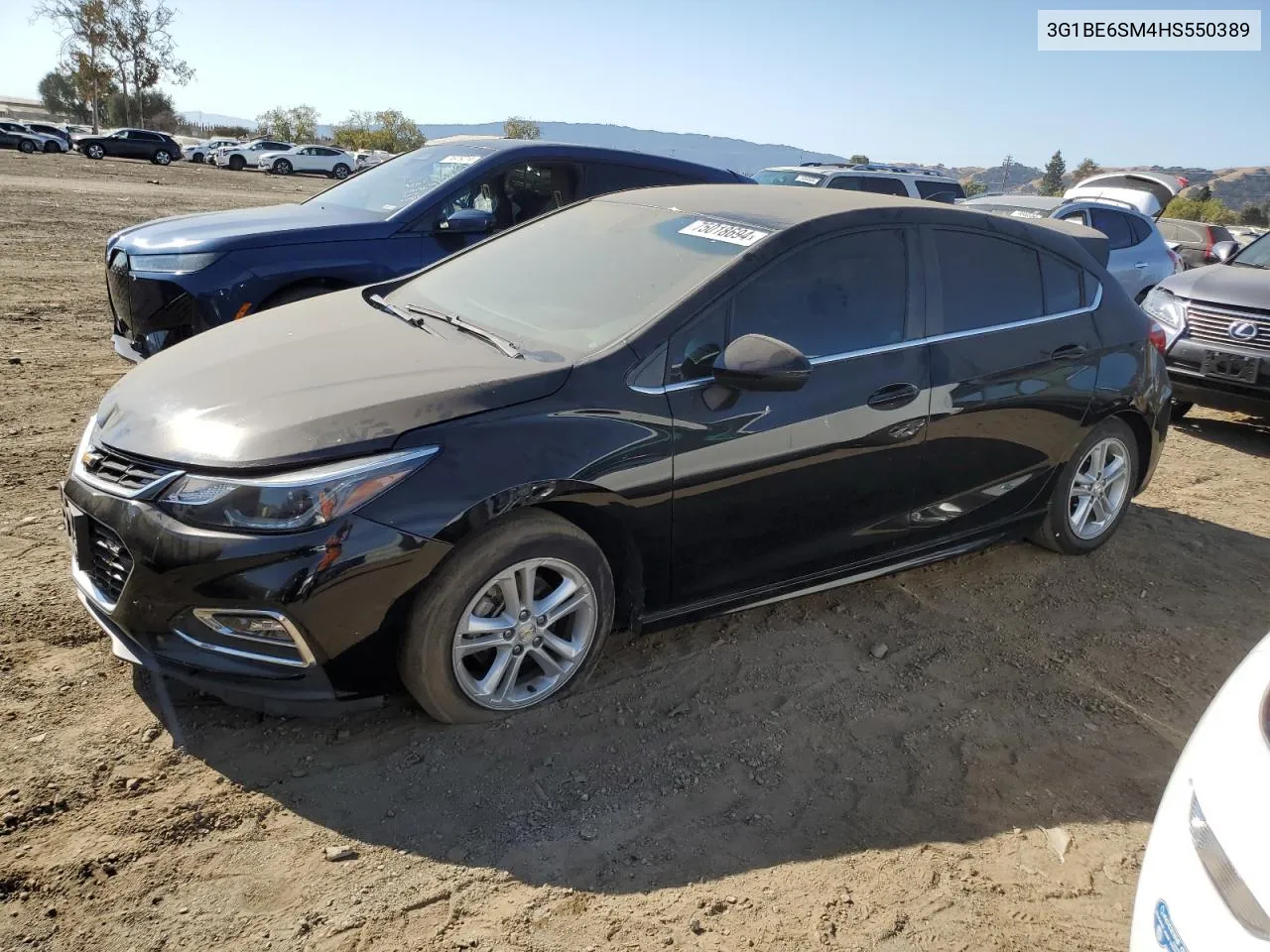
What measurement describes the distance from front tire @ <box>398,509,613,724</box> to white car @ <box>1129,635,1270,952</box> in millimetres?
1747

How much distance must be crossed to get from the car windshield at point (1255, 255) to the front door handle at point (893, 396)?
5.84 meters

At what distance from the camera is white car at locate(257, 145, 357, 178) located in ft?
139

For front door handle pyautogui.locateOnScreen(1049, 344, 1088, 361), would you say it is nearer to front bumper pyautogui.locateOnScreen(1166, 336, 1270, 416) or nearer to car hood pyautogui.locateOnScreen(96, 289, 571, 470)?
car hood pyautogui.locateOnScreen(96, 289, 571, 470)

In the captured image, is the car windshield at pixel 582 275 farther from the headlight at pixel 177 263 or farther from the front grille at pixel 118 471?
the headlight at pixel 177 263

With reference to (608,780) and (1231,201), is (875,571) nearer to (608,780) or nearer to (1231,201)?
(608,780)

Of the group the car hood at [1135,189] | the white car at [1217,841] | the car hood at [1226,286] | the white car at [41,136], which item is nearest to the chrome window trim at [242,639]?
the white car at [1217,841]

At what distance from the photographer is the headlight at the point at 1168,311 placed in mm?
7383

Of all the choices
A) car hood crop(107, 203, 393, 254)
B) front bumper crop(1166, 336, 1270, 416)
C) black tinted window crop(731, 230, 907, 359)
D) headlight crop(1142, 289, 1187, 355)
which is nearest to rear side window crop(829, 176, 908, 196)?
headlight crop(1142, 289, 1187, 355)

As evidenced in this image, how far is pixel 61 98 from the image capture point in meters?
77.1

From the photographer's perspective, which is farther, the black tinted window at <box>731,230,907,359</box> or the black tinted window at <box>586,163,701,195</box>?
the black tinted window at <box>586,163,701,195</box>

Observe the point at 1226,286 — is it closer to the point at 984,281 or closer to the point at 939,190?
the point at 984,281

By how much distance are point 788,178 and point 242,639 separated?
10.2 meters

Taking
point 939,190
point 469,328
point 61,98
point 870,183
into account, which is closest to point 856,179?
point 870,183

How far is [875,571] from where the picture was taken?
3.95m
